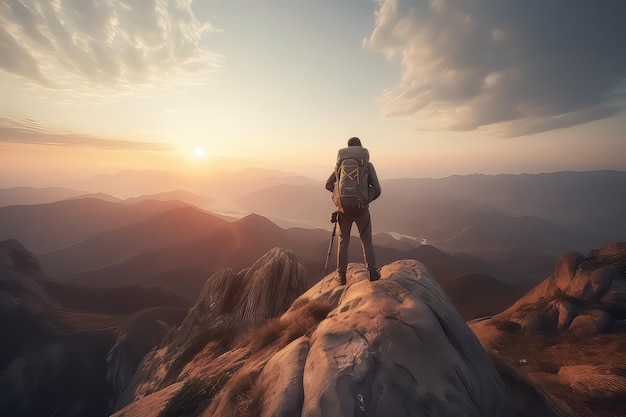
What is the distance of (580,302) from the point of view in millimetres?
29531

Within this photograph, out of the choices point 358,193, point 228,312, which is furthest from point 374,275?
point 228,312

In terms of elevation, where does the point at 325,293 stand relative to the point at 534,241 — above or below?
above

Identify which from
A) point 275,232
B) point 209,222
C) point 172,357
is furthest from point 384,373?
point 209,222

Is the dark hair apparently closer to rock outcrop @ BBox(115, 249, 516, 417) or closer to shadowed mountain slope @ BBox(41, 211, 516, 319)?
rock outcrop @ BBox(115, 249, 516, 417)

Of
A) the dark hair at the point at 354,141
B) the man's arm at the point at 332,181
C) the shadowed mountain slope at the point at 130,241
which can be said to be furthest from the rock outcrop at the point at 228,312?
the shadowed mountain slope at the point at 130,241

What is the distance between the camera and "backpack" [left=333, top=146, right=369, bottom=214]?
7250 mm

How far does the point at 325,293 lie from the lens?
8.67m

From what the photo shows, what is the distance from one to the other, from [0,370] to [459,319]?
55743 millimetres

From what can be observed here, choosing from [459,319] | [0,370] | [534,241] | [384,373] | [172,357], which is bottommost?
[534,241]

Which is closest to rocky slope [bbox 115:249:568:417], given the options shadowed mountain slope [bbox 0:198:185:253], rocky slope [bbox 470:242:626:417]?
rocky slope [bbox 470:242:626:417]

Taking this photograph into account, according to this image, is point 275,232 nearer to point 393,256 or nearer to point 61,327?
point 393,256

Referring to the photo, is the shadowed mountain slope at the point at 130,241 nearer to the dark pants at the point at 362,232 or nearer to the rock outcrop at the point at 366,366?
the dark pants at the point at 362,232

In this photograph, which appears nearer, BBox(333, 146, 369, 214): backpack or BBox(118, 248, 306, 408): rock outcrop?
BBox(333, 146, 369, 214): backpack

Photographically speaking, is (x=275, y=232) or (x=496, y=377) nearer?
(x=496, y=377)
